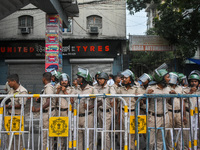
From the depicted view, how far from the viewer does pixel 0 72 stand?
16141 mm

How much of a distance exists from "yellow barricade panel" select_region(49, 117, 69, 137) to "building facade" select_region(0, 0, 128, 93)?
1173 centimetres

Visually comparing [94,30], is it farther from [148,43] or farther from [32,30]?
[32,30]

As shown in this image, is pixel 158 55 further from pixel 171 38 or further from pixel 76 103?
pixel 76 103

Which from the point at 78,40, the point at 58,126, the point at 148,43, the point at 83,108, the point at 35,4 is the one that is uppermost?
the point at 35,4

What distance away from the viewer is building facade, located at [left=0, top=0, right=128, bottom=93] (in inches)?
615

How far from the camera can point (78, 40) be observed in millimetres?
15719

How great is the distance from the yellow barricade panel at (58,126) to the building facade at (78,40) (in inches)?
462

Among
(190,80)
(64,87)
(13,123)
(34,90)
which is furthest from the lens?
Answer: (34,90)

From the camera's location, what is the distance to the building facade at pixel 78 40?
15.6 meters

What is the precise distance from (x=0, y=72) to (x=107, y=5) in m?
9.27

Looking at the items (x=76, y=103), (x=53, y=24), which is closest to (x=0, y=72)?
(x=53, y=24)

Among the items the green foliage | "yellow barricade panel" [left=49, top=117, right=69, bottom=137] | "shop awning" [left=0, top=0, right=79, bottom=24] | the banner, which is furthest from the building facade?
"yellow barricade panel" [left=49, top=117, right=69, bottom=137]

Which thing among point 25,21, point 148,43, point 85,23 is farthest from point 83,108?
point 25,21

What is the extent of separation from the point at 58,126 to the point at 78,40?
12301 millimetres
